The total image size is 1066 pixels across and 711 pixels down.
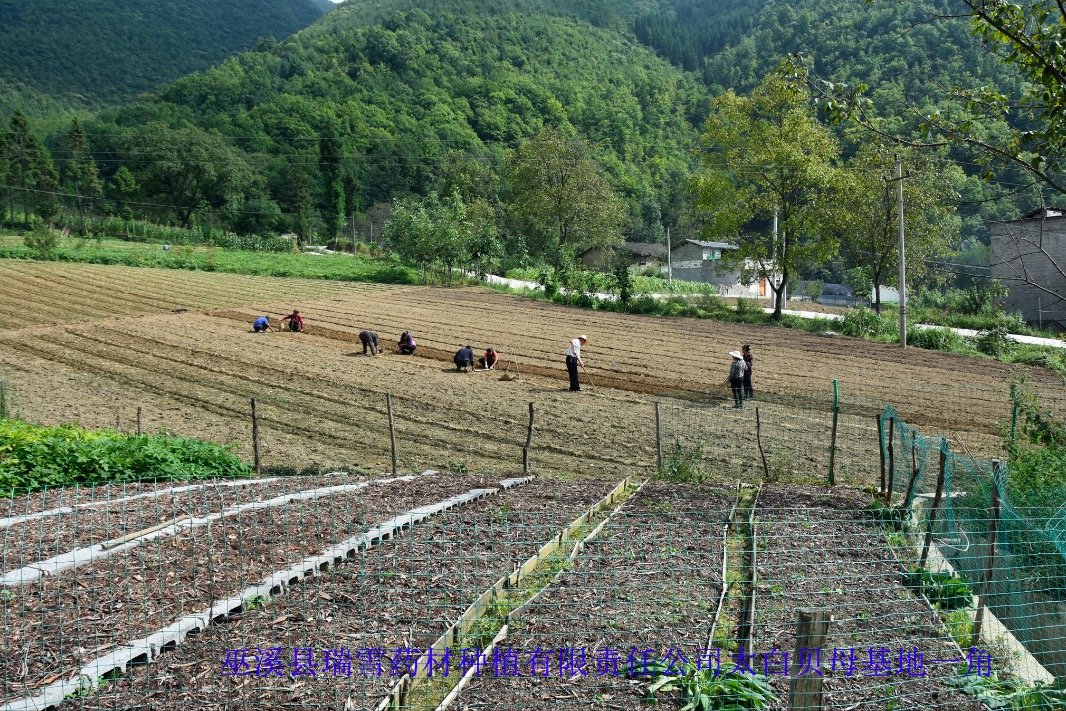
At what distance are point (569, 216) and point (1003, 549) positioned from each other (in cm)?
6462

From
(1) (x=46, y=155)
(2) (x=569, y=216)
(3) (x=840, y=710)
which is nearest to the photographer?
(3) (x=840, y=710)

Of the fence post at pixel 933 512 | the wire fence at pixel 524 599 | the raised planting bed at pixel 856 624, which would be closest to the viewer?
the wire fence at pixel 524 599

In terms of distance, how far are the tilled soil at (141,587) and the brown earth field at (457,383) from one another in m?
6.41

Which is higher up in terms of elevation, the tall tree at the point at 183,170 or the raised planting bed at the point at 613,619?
the tall tree at the point at 183,170

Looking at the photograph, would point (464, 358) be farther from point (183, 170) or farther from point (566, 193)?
point (183, 170)

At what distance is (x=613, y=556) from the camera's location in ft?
25.3

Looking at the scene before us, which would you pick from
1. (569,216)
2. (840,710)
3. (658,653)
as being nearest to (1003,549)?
(840,710)

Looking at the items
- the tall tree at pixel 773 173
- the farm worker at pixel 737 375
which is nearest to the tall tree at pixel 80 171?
the tall tree at pixel 773 173

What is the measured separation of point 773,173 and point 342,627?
3660 centimetres

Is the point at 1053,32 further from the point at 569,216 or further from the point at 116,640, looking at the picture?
the point at 569,216

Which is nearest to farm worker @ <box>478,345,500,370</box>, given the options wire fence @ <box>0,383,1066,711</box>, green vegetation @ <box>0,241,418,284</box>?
wire fence @ <box>0,383,1066,711</box>

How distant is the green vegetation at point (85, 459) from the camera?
35.7ft

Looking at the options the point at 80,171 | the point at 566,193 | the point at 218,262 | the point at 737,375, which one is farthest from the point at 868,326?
the point at 80,171

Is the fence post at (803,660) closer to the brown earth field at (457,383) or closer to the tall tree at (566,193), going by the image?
the brown earth field at (457,383)
